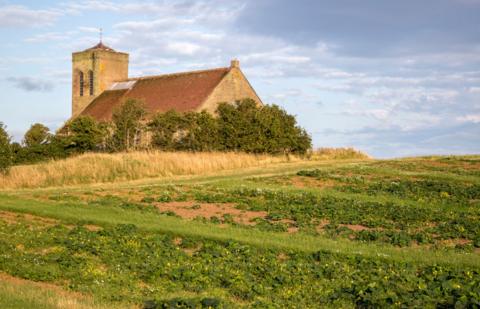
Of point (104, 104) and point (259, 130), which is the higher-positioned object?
point (104, 104)

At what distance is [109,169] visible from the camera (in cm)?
3008

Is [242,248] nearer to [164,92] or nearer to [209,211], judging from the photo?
[209,211]

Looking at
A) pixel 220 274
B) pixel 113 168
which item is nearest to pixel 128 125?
pixel 113 168

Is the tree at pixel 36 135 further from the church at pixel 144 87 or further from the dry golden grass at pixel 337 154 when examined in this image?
the dry golden grass at pixel 337 154

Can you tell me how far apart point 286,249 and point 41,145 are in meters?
36.3

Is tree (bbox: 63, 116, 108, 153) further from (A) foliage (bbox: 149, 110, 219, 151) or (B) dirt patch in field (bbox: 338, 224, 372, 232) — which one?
(B) dirt patch in field (bbox: 338, 224, 372, 232)

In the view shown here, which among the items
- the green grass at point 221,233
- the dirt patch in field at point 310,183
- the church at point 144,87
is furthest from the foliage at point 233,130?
the green grass at point 221,233

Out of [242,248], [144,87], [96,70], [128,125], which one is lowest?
[242,248]

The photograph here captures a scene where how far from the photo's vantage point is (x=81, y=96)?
64.7 m

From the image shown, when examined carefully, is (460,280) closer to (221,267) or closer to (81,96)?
(221,267)

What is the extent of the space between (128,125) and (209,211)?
26.5m

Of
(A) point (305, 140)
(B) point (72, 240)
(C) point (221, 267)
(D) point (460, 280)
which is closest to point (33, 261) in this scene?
(B) point (72, 240)

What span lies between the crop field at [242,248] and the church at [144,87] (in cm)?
2669

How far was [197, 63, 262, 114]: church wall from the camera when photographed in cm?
4869
